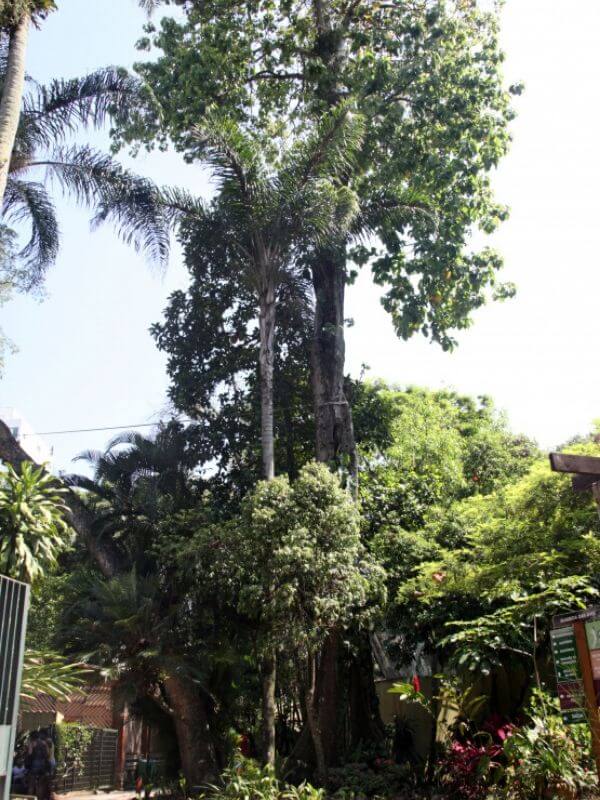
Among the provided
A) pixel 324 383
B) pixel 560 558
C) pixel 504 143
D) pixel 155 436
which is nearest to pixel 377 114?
pixel 504 143

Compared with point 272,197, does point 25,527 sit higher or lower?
lower

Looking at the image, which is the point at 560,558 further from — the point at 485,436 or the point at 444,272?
the point at 485,436

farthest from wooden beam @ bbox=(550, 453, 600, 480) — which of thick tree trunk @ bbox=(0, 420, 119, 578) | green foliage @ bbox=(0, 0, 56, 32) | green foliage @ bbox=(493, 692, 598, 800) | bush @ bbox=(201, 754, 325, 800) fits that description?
green foliage @ bbox=(0, 0, 56, 32)

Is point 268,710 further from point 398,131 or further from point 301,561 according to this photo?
point 398,131

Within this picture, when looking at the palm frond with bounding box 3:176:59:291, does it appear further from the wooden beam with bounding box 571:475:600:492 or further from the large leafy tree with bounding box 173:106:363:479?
the wooden beam with bounding box 571:475:600:492

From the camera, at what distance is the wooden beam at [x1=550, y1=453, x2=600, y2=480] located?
779cm

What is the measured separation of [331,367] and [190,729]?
24.7 ft

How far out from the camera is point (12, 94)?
12.5 metres

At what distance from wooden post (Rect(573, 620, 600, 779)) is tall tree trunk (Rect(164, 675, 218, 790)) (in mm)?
7281

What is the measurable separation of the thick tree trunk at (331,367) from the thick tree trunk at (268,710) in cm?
403

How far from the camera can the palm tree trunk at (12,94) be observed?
480 inches

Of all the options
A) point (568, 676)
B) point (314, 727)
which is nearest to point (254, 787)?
point (314, 727)

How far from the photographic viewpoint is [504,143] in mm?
17359

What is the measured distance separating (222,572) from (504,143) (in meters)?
11.4
